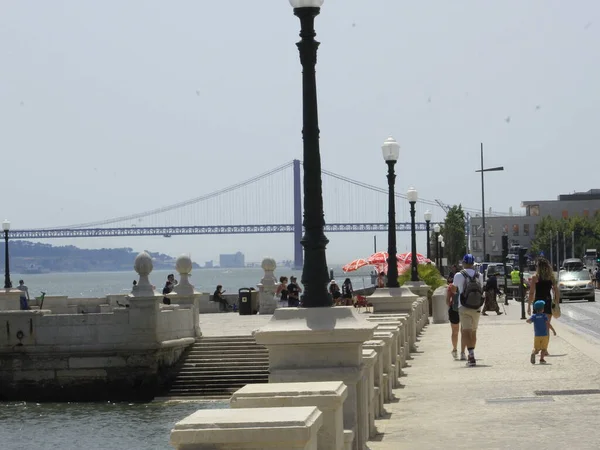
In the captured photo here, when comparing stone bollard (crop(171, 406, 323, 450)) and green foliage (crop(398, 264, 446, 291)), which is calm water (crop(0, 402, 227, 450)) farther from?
green foliage (crop(398, 264, 446, 291))

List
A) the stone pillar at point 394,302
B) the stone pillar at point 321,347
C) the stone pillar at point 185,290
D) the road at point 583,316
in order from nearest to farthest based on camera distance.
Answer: the stone pillar at point 321,347 < the stone pillar at point 394,302 < the road at point 583,316 < the stone pillar at point 185,290

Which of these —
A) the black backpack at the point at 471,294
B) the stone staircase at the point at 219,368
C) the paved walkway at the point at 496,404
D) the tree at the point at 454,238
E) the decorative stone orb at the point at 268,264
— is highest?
the tree at the point at 454,238

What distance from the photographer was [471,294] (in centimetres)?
1802

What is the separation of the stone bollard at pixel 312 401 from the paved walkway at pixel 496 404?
2793 mm

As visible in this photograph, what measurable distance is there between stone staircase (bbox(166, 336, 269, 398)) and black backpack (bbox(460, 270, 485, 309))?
795 centimetres

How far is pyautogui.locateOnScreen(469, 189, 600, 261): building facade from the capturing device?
520ft

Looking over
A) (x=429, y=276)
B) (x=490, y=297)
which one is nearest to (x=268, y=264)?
(x=429, y=276)

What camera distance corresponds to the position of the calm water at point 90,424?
20.1 m

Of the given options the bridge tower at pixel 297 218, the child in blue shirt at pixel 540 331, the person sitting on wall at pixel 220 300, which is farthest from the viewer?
the bridge tower at pixel 297 218

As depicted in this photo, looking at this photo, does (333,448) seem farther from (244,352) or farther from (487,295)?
(487,295)

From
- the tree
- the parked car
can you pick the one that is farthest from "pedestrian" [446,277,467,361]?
the tree

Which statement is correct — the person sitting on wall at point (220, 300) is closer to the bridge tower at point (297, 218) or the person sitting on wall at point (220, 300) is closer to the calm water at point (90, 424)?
the calm water at point (90, 424)

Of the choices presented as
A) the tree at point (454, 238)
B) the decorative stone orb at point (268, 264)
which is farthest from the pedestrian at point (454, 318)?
the tree at point (454, 238)

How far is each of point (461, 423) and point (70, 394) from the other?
1689 cm
